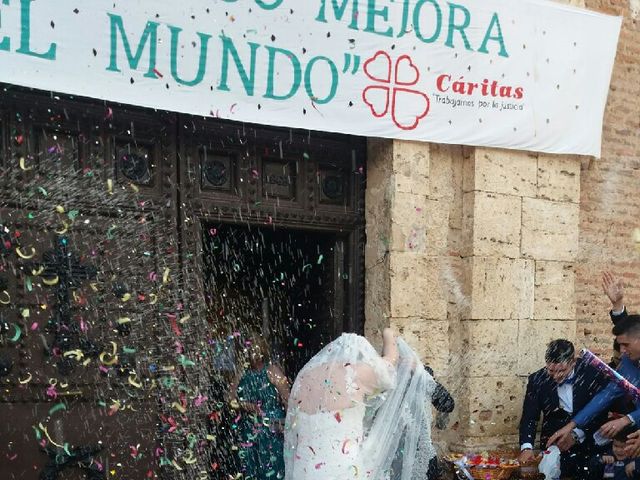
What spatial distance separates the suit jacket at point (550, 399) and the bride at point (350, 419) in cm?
157

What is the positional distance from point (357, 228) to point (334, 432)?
91.8 inches

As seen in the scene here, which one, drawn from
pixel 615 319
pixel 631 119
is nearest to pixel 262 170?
pixel 615 319

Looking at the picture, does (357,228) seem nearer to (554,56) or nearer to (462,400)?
(462,400)

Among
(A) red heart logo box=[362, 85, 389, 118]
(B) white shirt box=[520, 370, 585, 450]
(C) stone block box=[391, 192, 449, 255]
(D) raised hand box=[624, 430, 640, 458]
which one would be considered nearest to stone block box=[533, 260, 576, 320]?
(B) white shirt box=[520, 370, 585, 450]

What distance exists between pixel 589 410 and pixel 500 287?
122cm

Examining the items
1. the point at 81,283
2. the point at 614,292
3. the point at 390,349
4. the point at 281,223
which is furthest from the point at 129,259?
the point at 614,292

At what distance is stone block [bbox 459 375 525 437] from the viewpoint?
6590 mm

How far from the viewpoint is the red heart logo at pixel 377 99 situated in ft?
20.0

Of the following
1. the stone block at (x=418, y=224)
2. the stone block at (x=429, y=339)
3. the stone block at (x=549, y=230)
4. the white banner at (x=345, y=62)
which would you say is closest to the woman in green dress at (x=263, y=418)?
the stone block at (x=429, y=339)

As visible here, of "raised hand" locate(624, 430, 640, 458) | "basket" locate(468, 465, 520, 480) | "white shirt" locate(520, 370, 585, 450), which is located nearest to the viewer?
"raised hand" locate(624, 430, 640, 458)

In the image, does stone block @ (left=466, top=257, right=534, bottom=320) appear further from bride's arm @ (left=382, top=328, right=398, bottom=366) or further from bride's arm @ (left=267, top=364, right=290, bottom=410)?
bride's arm @ (left=382, top=328, right=398, bottom=366)

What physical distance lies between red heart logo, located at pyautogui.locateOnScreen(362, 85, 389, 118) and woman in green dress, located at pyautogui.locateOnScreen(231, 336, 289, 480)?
2.02 meters

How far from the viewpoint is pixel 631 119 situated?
25.5 feet

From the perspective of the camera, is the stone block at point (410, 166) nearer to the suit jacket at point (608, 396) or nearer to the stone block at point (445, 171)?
the stone block at point (445, 171)
